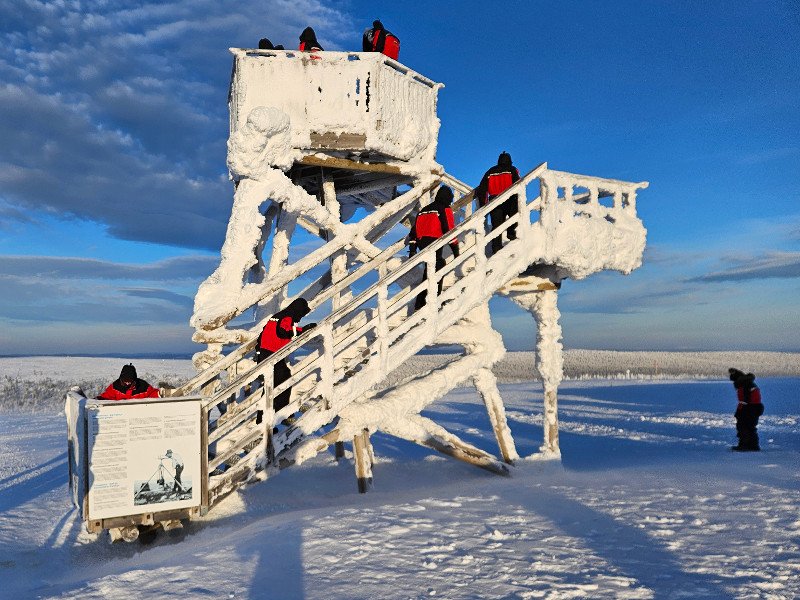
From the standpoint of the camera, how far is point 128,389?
26.6ft

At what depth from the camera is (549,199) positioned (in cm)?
975

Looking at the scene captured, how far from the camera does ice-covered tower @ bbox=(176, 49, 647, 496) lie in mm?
8352

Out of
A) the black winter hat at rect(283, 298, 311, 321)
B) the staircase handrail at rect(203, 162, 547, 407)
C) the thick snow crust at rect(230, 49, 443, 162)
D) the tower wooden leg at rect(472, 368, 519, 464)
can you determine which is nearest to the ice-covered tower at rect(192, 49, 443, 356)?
the thick snow crust at rect(230, 49, 443, 162)

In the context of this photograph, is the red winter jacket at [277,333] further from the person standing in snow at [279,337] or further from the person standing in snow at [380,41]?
the person standing in snow at [380,41]

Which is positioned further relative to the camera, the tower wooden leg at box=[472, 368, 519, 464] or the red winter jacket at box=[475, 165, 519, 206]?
the tower wooden leg at box=[472, 368, 519, 464]

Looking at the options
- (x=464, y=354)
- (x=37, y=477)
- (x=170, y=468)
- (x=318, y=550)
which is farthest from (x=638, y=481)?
(x=37, y=477)

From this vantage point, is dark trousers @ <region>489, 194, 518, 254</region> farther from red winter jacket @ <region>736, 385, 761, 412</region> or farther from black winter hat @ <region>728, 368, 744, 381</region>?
black winter hat @ <region>728, 368, 744, 381</region>

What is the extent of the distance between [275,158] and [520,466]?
6430mm

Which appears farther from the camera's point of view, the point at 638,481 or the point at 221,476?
the point at 638,481

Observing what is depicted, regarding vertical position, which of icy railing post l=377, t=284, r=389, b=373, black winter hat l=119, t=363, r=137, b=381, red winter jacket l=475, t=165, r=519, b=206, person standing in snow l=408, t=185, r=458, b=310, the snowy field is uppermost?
red winter jacket l=475, t=165, r=519, b=206

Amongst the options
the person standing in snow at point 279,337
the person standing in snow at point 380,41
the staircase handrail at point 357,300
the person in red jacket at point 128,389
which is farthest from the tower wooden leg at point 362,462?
the person standing in snow at point 380,41

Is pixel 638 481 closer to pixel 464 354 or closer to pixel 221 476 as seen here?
pixel 464 354

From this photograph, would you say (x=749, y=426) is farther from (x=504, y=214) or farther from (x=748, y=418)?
(x=504, y=214)

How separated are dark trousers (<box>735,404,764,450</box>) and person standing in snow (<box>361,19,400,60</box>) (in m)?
9.37
